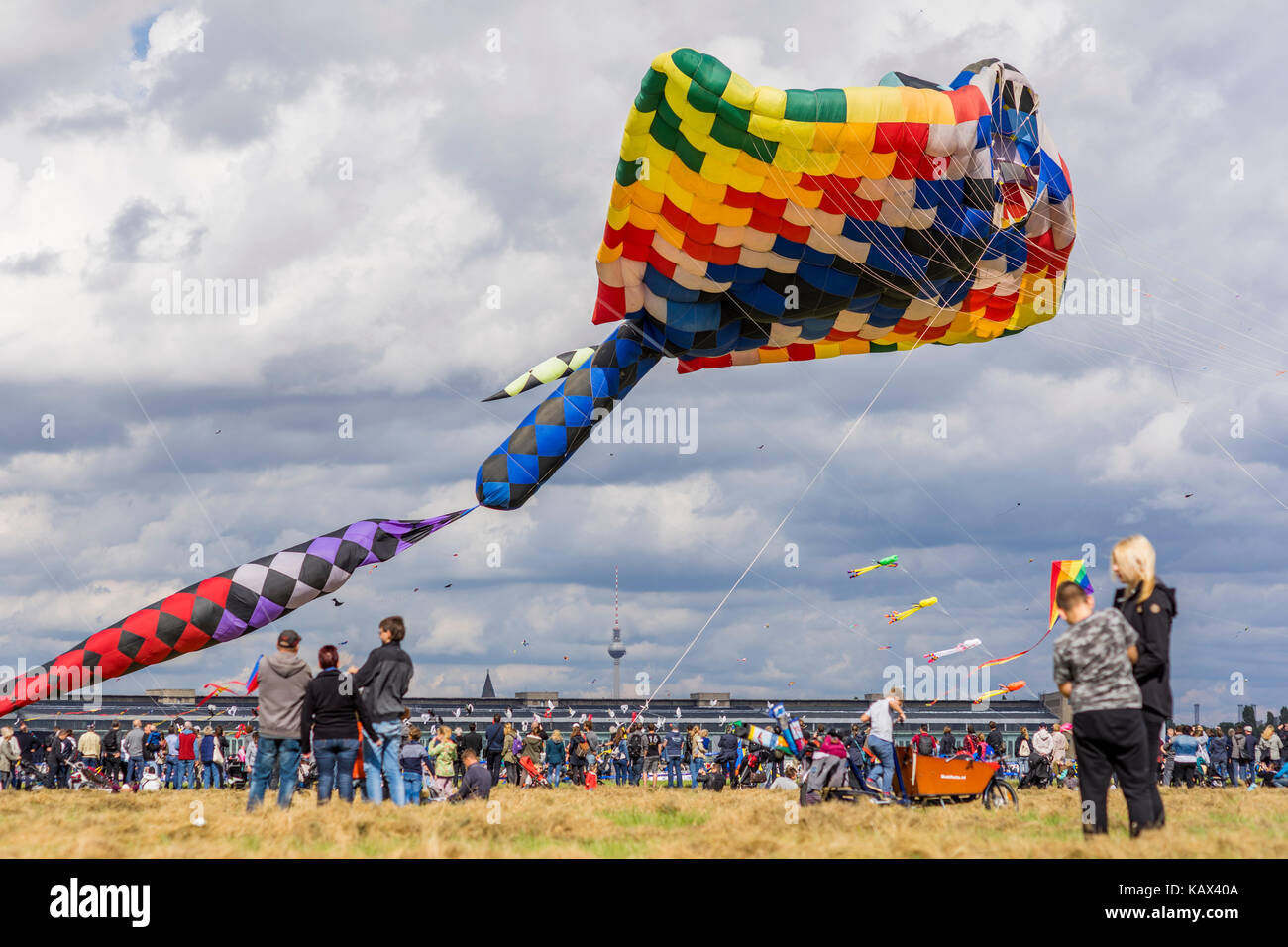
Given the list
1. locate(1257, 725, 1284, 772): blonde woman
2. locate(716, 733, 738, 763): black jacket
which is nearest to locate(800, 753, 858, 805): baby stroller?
locate(716, 733, 738, 763): black jacket

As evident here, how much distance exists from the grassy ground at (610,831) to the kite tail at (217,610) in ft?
4.35

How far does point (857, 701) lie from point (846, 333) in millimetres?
54233

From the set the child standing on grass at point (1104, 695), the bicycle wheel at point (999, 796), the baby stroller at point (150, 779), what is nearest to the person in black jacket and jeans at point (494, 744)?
the baby stroller at point (150, 779)

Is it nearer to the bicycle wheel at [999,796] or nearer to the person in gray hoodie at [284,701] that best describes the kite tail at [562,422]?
the person in gray hoodie at [284,701]

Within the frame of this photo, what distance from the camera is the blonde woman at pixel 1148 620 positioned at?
6902 millimetres

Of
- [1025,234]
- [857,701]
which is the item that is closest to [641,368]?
[1025,234]

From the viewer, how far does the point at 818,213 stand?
12.4 m

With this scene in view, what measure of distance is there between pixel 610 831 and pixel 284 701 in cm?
302

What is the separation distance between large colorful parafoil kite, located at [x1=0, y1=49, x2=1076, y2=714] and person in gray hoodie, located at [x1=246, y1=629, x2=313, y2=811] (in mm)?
3726

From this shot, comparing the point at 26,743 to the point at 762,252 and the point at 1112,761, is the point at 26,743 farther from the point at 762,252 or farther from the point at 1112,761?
the point at 1112,761

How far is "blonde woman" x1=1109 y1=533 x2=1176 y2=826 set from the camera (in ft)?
22.6

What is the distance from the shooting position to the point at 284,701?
9805 mm

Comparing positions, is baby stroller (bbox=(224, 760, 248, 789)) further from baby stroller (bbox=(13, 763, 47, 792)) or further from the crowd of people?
baby stroller (bbox=(13, 763, 47, 792))
